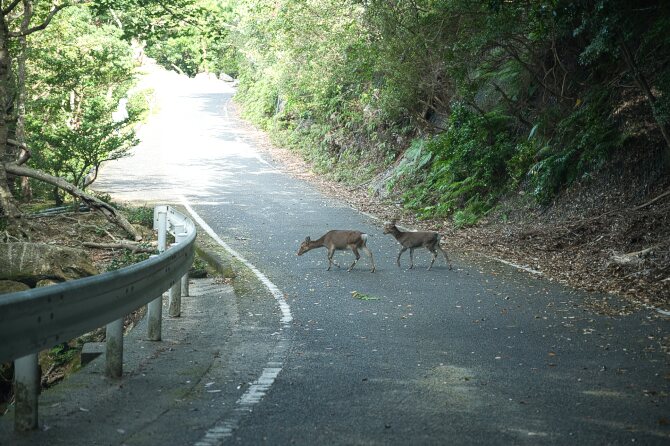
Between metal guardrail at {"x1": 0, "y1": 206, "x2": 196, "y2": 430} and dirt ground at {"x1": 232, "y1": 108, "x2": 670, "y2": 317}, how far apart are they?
587 centimetres

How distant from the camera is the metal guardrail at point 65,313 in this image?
15.1ft

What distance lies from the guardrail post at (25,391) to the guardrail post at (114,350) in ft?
4.14

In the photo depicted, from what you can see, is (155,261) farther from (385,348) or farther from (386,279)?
(386,279)

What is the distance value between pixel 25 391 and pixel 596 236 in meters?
11.8

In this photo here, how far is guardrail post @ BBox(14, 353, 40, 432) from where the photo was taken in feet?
16.8

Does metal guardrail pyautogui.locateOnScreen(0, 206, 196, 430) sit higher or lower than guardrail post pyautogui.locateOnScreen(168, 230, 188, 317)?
higher

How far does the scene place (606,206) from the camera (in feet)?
52.5

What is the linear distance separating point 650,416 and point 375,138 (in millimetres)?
26218

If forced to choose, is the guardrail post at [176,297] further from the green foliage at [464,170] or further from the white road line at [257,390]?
the green foliage at [464,170]

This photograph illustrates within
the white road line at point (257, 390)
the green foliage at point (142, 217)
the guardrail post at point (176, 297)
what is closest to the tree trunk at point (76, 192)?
the green foliage at point (142, 217)

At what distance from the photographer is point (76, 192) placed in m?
17.1

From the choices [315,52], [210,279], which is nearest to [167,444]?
[210,279]

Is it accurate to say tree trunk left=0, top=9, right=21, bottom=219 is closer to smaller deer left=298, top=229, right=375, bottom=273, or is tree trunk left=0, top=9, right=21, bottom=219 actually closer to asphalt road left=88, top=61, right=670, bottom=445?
asphalt road left=88, top=61, right=670, bottom=445

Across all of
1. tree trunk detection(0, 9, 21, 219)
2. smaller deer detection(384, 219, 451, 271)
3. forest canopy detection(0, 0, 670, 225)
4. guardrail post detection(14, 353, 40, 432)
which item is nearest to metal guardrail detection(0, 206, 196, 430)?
guardrail post detection(14, 353, 40, 432)
